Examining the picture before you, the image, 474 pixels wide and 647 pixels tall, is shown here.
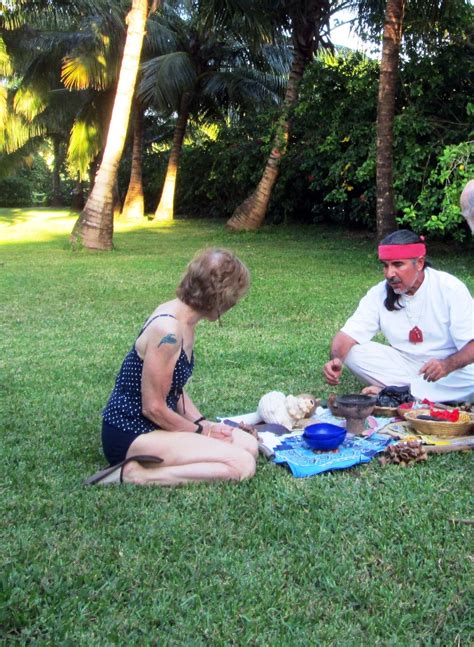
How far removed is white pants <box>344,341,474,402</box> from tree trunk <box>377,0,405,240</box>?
8.23 meters

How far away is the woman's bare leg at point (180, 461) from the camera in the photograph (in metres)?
3.79

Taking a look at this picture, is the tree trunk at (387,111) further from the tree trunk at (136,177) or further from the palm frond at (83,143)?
the tree trunk at (136,177)

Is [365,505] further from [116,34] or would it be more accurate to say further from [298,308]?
[116,34]

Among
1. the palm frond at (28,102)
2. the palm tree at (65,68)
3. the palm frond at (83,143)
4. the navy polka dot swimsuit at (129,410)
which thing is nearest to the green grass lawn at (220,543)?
the navy polka dot swimsuit at (129,410)

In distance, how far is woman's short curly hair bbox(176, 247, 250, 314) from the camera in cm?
376

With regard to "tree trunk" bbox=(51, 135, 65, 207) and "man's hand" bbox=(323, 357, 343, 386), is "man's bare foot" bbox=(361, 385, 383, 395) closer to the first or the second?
"man's hand" bbox=(323, 357, 343, 386)

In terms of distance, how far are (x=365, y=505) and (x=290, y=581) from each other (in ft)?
2.69

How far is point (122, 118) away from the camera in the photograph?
15211 millimetres

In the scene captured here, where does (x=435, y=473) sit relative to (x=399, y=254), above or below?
below

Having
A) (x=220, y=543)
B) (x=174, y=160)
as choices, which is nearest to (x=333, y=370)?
(x=220, y=543)

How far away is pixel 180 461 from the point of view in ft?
12.5

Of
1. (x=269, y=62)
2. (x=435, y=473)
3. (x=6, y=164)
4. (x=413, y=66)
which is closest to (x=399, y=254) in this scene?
(x=435, y=473)

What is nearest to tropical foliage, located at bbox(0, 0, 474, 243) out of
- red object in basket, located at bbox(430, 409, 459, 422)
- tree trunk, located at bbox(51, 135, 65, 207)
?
tree trunk, located at bbox(51, 135, 65, 207)

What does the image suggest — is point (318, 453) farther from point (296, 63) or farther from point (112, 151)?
point (296, 63)
